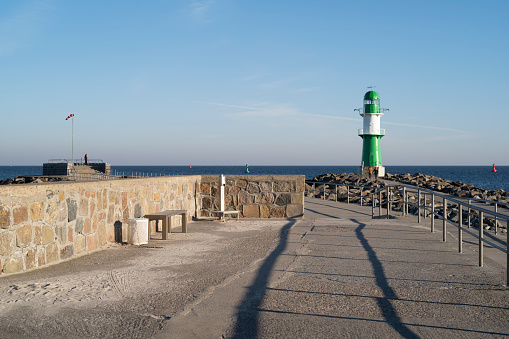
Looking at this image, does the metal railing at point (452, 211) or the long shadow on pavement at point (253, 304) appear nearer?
the long shadow on pavement at point (253, 304)

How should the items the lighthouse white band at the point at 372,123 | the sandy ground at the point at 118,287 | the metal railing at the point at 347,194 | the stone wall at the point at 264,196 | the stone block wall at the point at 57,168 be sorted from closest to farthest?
the sandy ground at the point at 118,287, the stone wall at the point at 264,196, the metal railing at the point at 347,194, the stone block wall at the point at 57,168, the lighthouse white band at the point at 372,123

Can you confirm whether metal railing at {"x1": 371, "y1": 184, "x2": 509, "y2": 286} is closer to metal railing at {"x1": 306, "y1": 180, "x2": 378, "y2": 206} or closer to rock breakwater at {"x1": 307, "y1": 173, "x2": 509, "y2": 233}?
rock breakwater at {"x1": 307, "y1": 173, "x2": 509, "y2": 233}

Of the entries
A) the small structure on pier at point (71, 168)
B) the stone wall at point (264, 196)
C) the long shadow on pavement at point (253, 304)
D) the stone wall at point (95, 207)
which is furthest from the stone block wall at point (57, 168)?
the long shadow on pavement at point (253, 304)

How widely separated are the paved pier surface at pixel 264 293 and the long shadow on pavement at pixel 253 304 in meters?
0.01

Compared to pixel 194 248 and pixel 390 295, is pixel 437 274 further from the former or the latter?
pixel 194 248

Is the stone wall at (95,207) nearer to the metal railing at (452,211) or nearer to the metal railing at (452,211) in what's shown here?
the metal railing at (452,211)

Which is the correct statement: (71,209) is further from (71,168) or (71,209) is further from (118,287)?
→ (71,168)

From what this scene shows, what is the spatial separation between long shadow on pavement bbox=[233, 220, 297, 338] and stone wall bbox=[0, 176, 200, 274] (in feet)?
9.58

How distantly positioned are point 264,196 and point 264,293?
796cm

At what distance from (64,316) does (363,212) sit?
1253 cm

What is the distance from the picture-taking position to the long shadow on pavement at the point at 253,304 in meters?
4.10

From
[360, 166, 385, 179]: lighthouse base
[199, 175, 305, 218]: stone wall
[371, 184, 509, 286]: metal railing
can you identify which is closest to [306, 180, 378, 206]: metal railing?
[371, 184, 509, 286]: metal railing

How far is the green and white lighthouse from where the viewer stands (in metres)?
51.9

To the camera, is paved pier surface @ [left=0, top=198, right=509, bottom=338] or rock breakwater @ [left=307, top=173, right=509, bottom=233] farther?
rock breakwater @ [left=307, top=173, right=509, bottom=233]
